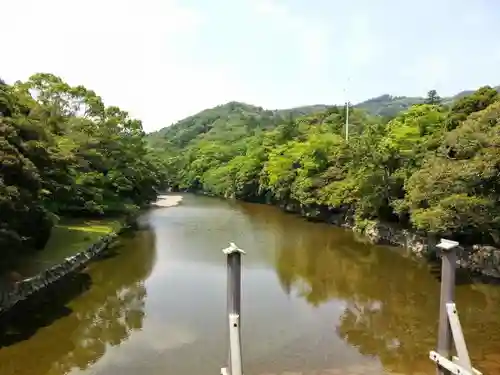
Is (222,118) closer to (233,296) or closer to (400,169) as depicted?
(400,169)

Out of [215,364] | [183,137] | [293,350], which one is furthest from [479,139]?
[183,137]

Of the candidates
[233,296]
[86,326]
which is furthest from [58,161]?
[233,296]

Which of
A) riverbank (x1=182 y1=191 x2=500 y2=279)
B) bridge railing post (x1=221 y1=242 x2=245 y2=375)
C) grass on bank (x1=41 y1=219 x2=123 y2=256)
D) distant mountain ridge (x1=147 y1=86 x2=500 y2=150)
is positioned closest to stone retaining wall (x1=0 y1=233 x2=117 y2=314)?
grass on bank (x1=41 y1=219 x2=123 y2=256)

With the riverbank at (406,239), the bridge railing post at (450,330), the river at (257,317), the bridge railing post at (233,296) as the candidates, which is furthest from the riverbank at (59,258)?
the riverbank at (406,239)

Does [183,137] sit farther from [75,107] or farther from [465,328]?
[465,328]

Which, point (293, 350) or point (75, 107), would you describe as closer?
point (293, 350)
